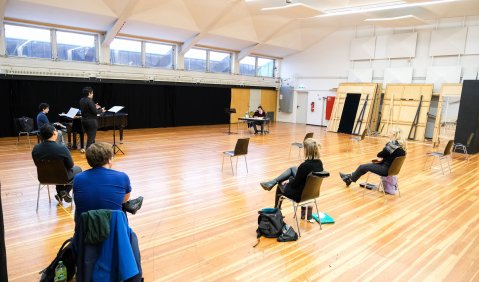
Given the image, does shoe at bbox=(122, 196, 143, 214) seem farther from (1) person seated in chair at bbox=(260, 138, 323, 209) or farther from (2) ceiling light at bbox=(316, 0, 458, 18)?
(2) ceiling light at bbox=(316, 0, 458, 18)

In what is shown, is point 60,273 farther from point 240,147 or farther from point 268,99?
point 268,99

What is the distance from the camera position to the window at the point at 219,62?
51.1 feet

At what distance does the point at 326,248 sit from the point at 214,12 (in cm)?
1055

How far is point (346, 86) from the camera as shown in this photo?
50.6ft

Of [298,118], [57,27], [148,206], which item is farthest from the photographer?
[298,118]

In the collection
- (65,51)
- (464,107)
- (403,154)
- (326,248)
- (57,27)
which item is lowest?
(326,248)

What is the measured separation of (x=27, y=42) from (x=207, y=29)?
6194 millimetres

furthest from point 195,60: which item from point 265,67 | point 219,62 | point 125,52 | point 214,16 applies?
point 265,67

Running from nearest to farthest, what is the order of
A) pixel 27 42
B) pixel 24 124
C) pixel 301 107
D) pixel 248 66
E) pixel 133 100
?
pixel 24 124
pixel 27 42
pixel 133 100
pixel 248 66
pixel 301 107

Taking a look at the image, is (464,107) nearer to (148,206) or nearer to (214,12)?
(214,12)

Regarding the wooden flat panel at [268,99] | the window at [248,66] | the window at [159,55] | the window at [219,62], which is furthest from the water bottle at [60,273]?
the wooden flat panel at [268,99]

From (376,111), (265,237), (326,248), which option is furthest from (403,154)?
(376,111)

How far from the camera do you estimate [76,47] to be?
37.3 ft

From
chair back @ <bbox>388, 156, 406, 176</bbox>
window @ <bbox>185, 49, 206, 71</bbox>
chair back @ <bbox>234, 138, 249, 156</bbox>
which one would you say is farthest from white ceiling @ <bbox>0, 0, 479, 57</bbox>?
chair back @ <bbox>388, 156, 406, 176</bbox>
